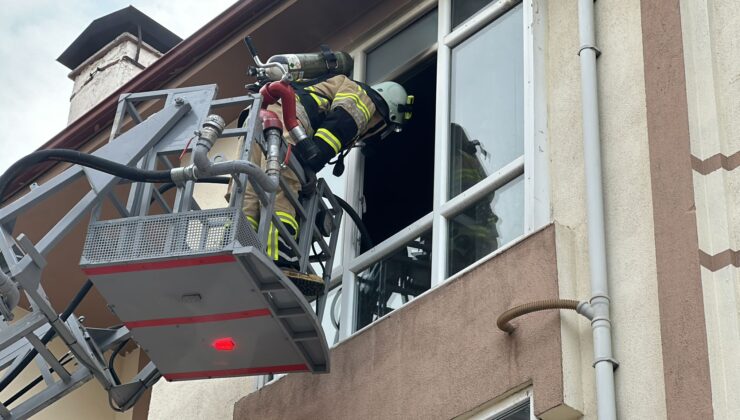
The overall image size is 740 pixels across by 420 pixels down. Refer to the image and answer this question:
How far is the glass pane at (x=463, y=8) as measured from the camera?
379 inches

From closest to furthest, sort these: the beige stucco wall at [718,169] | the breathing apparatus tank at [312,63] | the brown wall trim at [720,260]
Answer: the beige stucco wall at [718,169]
the brown wall trim at [720,260]
the breathing apparatus tank at [312,63]

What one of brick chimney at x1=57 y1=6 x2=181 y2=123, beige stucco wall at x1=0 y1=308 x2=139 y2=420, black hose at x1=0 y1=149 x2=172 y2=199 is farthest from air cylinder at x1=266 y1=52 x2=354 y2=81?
brick chimney at x1=57 y1=6 x2=181 y2=123

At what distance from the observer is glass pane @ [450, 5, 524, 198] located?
28.4 feet

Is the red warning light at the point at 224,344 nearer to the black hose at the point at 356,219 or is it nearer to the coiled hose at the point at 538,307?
the black hose at the point at 356,219

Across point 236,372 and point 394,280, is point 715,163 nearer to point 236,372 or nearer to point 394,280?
point 394,280

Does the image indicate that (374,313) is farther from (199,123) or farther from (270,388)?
(199,123)

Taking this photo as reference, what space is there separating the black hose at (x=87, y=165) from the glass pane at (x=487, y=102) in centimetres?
203

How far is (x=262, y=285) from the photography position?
777cm

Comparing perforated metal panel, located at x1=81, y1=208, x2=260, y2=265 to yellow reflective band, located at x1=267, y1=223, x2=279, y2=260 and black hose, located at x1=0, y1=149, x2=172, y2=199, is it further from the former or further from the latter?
yellow reflective band, located at x1=267, y1=223, x2=279, y2=260

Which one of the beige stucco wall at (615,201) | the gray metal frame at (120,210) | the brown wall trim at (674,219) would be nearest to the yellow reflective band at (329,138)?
the gray metal frame at (120,210)

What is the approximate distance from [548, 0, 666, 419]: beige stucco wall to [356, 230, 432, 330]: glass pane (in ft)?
3.99

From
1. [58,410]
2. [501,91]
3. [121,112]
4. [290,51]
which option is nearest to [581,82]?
[501,91]

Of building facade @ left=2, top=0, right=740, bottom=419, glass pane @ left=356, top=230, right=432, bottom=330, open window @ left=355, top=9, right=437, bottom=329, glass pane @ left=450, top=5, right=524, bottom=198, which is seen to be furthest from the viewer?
open window @ left=355, top=9, right=437, bottom=329

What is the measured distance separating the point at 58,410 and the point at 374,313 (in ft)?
21.9
